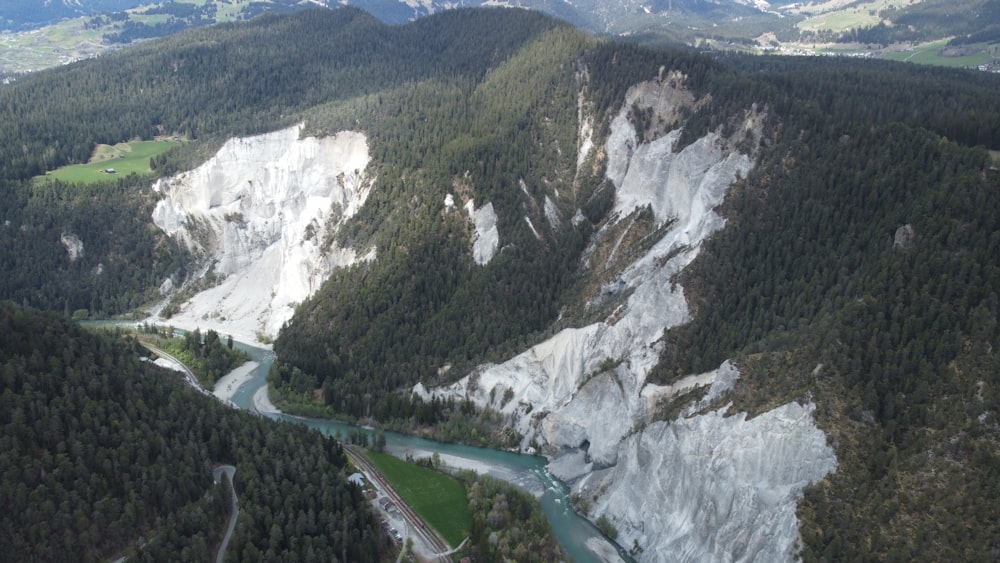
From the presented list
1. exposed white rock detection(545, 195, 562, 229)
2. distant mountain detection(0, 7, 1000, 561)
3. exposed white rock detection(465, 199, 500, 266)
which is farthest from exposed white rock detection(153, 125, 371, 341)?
exposed white rock detection(545, 195, 562, 229)

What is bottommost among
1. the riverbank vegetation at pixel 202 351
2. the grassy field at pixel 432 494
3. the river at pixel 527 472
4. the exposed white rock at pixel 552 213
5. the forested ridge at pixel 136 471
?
the riverbank vegetation at pixel 202 351

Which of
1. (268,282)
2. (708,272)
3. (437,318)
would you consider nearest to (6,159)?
(268,282)

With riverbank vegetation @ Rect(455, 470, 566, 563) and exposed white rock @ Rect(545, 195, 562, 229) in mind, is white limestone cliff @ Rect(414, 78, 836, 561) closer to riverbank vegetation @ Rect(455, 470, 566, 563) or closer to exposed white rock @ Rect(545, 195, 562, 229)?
riverbank vegetation @ Rect(455, 470, 566, 563)

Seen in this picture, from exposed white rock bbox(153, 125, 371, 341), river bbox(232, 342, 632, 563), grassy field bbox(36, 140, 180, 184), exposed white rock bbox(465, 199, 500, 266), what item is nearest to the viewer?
river bbox(232, 342, 632, 563)

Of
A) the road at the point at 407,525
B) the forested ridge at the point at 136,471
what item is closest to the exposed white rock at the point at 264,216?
the road at the point at 407,525

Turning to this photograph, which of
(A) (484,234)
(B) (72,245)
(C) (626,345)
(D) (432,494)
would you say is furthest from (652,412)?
(B) (72,245)

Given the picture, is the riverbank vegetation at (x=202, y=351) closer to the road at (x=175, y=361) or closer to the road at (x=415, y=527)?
the road at (x=175, y=361)

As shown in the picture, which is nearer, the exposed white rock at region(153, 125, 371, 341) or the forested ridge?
the forested ridge
